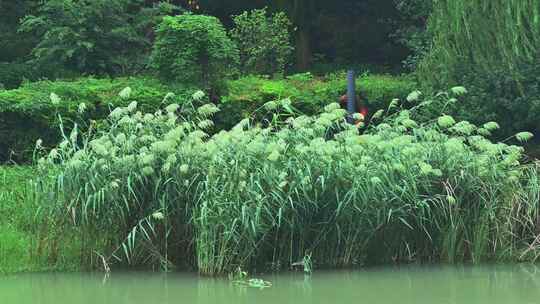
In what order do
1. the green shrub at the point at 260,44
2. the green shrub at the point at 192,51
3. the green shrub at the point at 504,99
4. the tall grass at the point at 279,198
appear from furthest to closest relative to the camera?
the green shrub at the point at 260,44
the green shrub at the point at 192,51
the green shrub at the point at 504,99
the tall grass at the point at 279,198

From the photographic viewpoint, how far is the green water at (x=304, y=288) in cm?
854

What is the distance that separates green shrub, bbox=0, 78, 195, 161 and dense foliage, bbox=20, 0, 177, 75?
375 centimetres

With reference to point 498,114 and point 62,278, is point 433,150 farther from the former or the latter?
point 498,114

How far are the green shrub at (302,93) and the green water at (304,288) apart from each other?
6704 millimetres

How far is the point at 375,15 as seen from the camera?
2662cm

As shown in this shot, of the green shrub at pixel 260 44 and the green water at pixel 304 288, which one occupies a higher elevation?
the green shrub at pixel 260 44

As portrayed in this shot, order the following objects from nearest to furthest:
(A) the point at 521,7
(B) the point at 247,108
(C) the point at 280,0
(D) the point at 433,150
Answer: (D) the point at 433,150 → (A) the point at 521,7 → (B) the point at 247,108 → (C) the point at 280,0

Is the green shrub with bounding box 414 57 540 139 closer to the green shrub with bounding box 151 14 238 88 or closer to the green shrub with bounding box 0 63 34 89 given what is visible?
the green shrub with bounding box 151 14 238 88

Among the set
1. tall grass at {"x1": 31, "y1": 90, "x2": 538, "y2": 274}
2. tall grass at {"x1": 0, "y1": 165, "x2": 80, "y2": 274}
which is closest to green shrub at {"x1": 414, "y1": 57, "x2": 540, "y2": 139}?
tall grass at {"x1": 31, "y1": 90, "x2": 538, "y2": 274}

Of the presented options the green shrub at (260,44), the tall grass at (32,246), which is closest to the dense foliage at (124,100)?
the green shrub at (260,44)

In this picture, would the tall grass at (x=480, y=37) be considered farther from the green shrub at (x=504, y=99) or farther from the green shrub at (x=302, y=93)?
the green shrub at (x=302, y=93)

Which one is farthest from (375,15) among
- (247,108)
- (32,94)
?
(32,94)

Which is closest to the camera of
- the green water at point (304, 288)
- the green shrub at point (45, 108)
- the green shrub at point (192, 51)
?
the green water at point (304, 288)

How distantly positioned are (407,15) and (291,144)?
46.2ft
